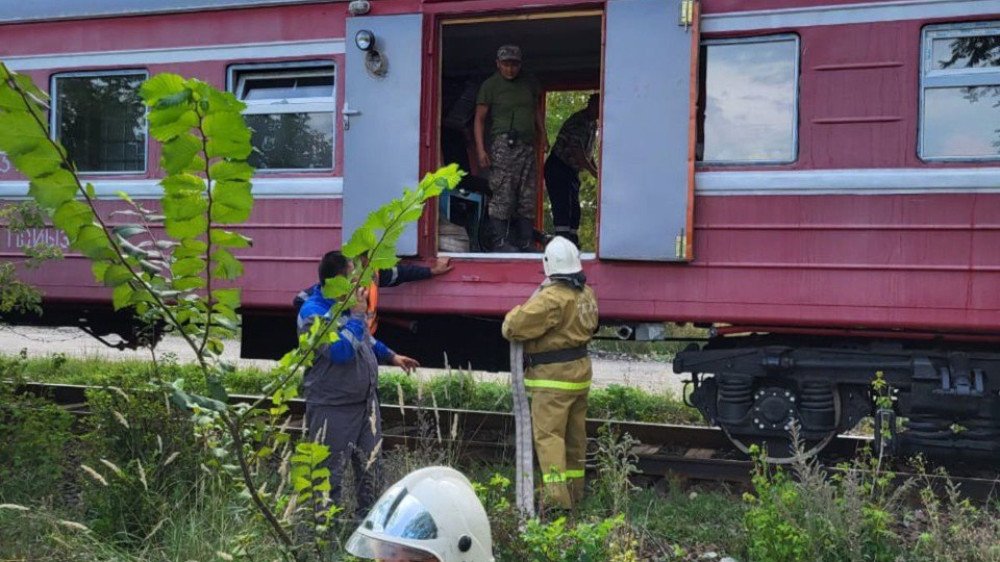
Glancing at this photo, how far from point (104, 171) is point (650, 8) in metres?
4.25

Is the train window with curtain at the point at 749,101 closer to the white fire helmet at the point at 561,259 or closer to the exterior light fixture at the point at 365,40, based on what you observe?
the white fire helmet at the point at 561,259

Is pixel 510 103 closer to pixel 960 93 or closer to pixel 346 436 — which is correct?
pixel 960 93

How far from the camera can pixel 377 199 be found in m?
6.20

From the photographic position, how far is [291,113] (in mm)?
6605

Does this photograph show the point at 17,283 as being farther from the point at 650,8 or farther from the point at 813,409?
the point at 813,409

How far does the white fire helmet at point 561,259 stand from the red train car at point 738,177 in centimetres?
39

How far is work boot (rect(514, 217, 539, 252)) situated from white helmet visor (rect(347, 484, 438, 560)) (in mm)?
4848

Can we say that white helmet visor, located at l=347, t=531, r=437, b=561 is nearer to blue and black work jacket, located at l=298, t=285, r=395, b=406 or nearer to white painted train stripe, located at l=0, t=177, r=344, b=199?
blue and black work jacket, located at l=298, t=285, r=395, b=406

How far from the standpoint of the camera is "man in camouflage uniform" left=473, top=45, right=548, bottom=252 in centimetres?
702

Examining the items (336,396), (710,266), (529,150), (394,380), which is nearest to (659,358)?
(394,380)

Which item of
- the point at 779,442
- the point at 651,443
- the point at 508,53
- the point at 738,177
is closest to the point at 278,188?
the point at 508,53

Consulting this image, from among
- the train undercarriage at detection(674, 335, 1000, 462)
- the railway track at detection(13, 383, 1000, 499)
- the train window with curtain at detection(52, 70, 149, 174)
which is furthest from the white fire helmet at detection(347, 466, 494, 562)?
the train window with curtain at detection(52, 70, 149, 174)

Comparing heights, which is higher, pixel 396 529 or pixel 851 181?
pixel 851 181

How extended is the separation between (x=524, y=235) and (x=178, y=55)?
2.78 m
